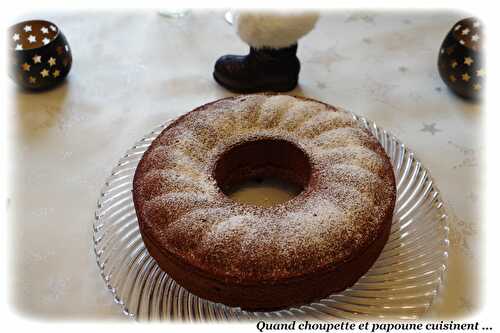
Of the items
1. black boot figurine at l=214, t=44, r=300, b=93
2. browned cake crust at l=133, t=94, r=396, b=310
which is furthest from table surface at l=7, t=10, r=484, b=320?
browned cake crust at l=133, t=94, r=396, b=310

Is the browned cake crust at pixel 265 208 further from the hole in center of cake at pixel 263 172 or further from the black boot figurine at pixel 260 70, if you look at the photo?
the black boot figurine at pixel 260 70

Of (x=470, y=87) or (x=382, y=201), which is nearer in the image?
(x=382, y=201)

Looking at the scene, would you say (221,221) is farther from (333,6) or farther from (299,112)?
(333,6)

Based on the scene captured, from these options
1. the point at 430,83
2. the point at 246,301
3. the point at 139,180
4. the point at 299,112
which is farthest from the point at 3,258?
the point at 430,83

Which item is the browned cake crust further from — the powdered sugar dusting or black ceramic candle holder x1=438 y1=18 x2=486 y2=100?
black ceramic candle holder x1=438 y1=18 x2=486 y2=100

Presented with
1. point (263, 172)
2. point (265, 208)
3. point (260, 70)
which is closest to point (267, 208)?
point (265, 208)

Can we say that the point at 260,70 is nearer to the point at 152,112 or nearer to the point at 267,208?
the point at 152,112
